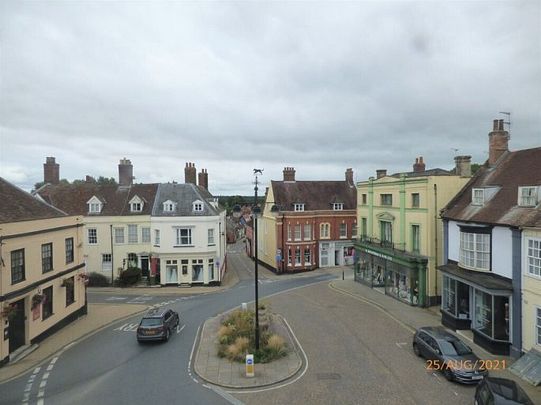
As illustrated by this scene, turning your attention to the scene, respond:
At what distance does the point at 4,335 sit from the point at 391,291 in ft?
84.0

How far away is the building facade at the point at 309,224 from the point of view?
46531mm

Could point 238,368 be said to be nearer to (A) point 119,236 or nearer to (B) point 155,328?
(B) point 155,328

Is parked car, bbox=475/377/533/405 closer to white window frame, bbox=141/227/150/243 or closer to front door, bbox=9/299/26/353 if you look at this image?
front door, bbox=9/299/26/353

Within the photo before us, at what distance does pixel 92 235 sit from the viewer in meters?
40.9

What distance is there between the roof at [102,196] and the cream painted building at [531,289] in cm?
3312

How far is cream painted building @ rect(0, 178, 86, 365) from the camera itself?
19406mm

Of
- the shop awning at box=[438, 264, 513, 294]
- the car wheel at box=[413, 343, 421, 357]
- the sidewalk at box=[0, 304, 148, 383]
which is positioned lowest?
the sidewalk at box=[0, 304, 148, 383]

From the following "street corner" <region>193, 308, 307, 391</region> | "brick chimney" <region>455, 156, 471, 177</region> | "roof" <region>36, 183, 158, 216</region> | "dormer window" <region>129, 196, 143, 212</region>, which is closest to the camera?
"street corner" <region>193, 308, 307, 391</region>

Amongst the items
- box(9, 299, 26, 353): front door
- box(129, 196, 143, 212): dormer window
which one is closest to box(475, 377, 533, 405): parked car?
box(9, 299, 26, 353): front door

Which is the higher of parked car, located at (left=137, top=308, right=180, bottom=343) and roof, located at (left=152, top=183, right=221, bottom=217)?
roof, located at (left=152, top=183, right=221, bottom=217)

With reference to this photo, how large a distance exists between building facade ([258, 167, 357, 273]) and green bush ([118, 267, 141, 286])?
15.7 metres

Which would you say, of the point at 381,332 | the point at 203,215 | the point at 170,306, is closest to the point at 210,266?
the point at 203,215

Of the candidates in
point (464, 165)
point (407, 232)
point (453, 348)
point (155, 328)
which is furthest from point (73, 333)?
point (464, 165)

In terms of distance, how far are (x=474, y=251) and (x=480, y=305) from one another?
2834mm
